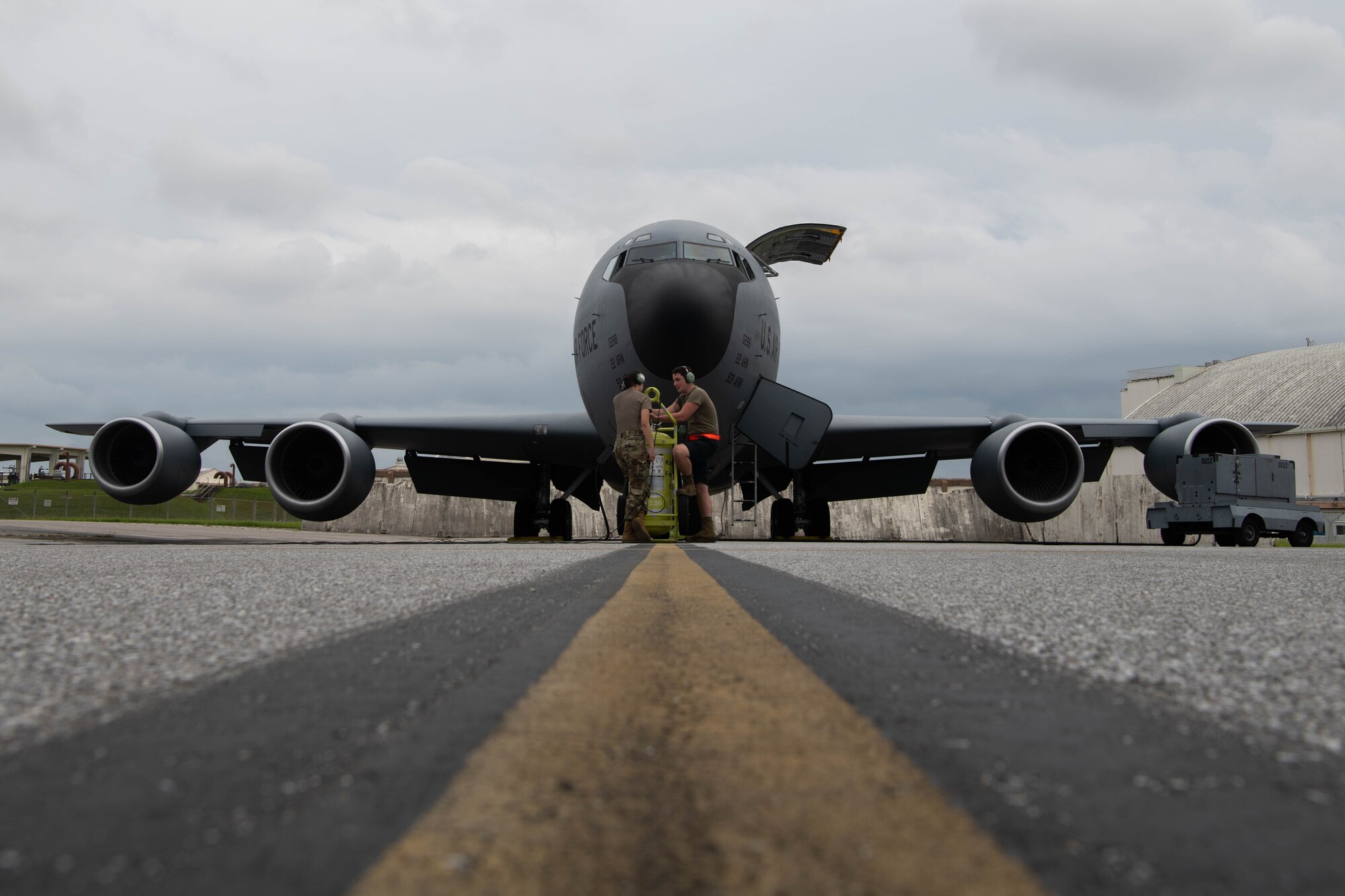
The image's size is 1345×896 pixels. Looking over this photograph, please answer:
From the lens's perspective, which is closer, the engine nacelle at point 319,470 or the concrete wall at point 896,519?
the engine nacelle at point 319,470

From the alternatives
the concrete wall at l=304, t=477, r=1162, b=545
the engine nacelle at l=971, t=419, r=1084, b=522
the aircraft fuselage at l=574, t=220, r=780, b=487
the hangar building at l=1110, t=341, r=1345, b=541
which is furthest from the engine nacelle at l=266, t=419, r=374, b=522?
the hangar building at l=1110, t=341, r=1345, b=541

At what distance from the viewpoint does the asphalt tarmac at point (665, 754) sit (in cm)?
63

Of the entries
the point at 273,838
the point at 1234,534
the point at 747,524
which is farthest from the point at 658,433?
the point at 747,524

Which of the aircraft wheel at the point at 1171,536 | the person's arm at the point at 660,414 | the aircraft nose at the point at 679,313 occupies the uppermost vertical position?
the aircraft nose at the point at 679,313

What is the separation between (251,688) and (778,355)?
9.45 metres

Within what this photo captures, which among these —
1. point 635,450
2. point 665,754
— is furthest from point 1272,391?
point 665,754

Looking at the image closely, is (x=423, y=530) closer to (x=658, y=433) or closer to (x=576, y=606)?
(x=658, y=433)

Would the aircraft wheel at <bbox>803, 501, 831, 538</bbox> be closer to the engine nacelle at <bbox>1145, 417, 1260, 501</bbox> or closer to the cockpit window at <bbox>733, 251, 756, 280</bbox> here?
the cockpit window at <bbox>733, 251, 756, 280</bbox>

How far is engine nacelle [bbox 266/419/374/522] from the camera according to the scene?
31.6ft

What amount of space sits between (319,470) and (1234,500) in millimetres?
13331

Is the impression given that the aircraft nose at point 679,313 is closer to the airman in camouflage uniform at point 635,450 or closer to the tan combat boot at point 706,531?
the airman in camouflage uniform at point 635,450

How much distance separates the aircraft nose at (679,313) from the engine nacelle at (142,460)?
228 inches

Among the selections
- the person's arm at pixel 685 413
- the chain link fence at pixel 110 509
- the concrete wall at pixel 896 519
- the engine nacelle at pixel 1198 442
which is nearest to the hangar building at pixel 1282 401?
the concrete wall at pixel 896 519

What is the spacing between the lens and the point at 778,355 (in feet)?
34.1
